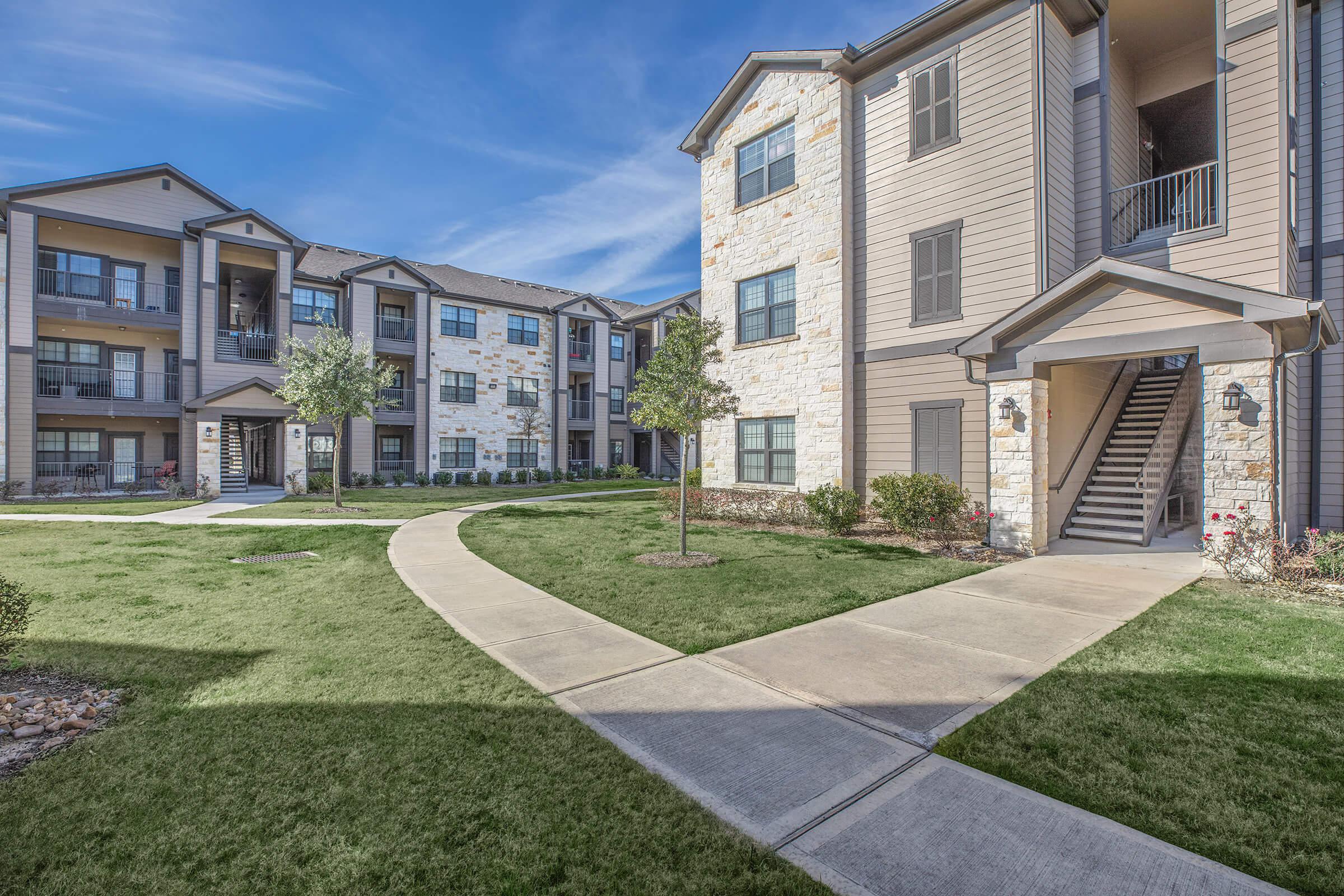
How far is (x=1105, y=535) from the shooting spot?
10477 millimetres

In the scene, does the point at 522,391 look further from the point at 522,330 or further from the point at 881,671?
the point at 881,671

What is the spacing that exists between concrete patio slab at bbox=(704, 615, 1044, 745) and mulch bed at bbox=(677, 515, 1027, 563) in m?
4.47

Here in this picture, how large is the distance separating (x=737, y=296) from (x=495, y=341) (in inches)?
709

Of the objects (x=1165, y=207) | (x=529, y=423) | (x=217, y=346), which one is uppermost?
(x=1165, y=207)

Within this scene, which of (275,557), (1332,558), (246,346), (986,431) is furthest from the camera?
(246,346)

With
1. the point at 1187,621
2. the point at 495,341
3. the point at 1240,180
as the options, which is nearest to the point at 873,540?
the point at 1187,621

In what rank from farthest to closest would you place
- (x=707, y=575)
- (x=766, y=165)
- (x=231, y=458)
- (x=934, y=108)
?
1. (x=231, y=458)
2. (x=766, y=165)
3. (x=934, y=108)
4. (x=707, y=575)

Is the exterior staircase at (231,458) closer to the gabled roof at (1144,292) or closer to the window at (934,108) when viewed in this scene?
the window at (934,108)

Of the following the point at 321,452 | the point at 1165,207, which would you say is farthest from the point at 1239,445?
the point at 321,452

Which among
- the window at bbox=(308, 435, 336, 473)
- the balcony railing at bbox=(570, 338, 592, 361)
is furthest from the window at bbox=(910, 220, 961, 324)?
the window at bbox=(308, 435, 336, 473)

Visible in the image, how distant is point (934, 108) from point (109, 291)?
27.5 metres

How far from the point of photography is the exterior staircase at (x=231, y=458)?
70.9ft

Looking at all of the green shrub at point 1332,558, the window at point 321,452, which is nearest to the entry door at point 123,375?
the window at point 321,452

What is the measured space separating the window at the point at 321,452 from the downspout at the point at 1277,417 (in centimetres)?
2894
